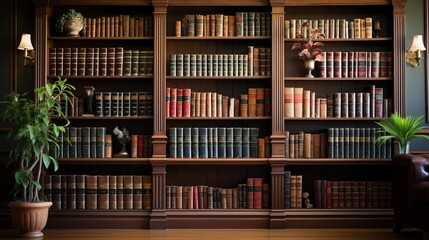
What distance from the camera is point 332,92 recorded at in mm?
7551

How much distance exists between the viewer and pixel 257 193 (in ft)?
23.9

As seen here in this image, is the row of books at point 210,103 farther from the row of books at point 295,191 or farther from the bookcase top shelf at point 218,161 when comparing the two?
the row of books at point 295,191

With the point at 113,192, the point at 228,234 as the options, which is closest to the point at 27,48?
the point at 113,192

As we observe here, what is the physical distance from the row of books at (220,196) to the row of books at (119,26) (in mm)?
1659

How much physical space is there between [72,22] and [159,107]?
125cm

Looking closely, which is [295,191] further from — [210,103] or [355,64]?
[355,64]

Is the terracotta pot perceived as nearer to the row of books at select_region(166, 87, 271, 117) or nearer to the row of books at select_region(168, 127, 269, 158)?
the row of books at select_region(168, 127, 269, 158)

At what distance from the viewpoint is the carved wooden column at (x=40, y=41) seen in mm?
7266

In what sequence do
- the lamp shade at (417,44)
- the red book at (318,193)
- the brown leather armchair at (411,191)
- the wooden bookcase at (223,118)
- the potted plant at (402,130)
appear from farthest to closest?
1. the red book at (318,193)
2. the wooden bookcase at (223,118)
3. the lamp shade at (417,44)
4. the potted plant at (402,130)
5. the brown leather armchair at (411,191)

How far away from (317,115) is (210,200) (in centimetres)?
142

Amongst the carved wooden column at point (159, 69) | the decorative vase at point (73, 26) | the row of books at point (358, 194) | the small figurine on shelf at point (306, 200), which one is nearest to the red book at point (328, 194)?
the row of books at point (358, 194)

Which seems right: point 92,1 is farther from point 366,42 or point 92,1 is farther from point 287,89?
point 366,42

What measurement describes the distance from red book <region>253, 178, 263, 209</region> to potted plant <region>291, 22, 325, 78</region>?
3.99 ft

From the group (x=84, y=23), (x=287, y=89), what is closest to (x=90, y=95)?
(x=84, y=23)
